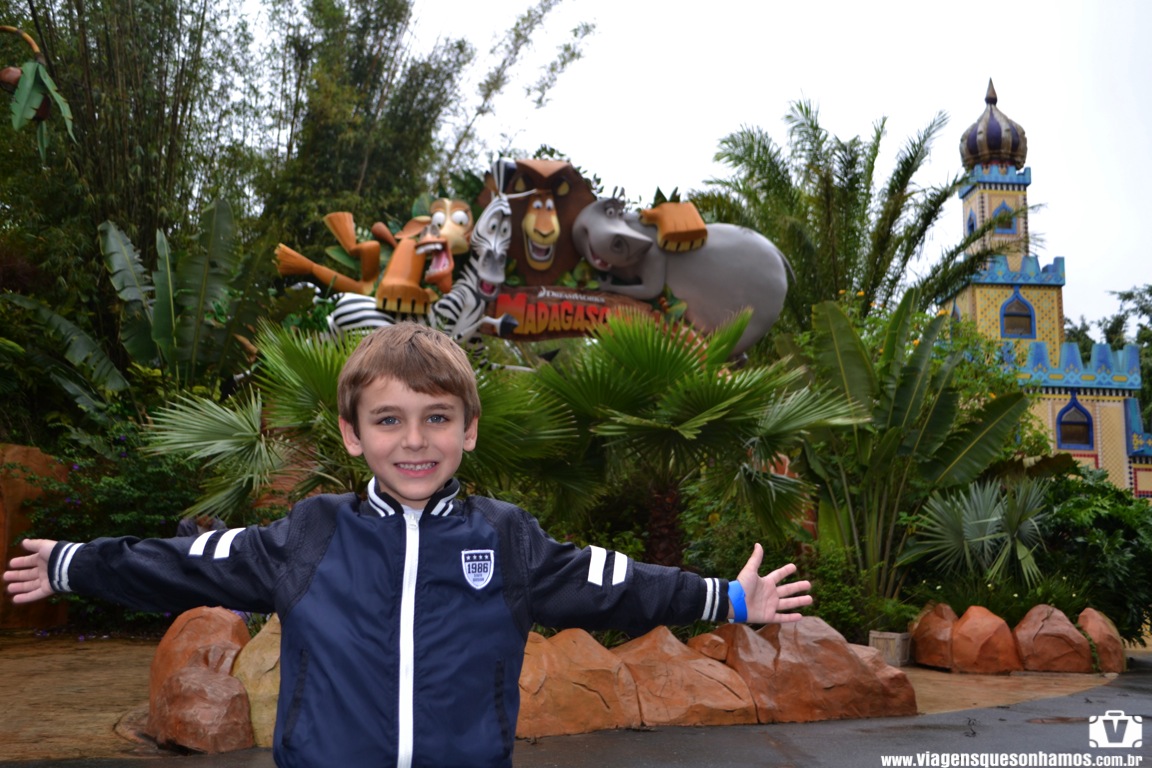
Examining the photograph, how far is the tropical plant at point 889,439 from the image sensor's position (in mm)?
10234

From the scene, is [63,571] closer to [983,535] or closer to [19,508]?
[19,508]

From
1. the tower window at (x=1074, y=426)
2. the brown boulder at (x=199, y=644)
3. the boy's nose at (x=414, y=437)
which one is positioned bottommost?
the brown boulder at (x=199, y=644)

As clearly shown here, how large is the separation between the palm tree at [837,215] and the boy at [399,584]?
16.1 m

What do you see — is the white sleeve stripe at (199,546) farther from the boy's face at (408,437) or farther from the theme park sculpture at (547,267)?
the theme park sculpture at (547,267)

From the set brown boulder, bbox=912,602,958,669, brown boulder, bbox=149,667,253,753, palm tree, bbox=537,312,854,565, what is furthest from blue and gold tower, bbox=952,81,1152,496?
brown boulder, bbox=149,667,253,753

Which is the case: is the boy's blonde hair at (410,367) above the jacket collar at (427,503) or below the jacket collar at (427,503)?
above

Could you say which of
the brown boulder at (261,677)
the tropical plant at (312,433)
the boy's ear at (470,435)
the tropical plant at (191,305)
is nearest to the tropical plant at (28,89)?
the tropical plant at (312,433)

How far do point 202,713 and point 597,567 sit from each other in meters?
3.85

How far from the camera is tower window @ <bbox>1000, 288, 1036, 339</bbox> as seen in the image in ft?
86.3

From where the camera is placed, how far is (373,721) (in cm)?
205

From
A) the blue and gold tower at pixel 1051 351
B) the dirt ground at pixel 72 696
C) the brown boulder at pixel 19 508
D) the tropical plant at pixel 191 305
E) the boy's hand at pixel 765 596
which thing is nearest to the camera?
the boy's hand at pixel 765 596

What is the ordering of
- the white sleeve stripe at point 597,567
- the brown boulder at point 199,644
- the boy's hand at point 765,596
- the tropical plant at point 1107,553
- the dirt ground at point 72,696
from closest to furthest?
the white sleeve stripe at point 597,567, the boy's hand at point 765,596, the dirt ground at point 72,696, the brown boulder at point 199,644, the tropical plant at point 1107,553

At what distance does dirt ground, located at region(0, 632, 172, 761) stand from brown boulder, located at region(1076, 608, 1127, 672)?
8.05 meters

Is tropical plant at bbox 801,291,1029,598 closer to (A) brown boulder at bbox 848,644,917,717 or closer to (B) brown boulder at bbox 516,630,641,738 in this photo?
(A) brown boulder at bbox 848,644,917,717
